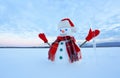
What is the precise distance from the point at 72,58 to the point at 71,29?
258 millimetres

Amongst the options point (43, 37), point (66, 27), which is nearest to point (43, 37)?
point (43, 37)

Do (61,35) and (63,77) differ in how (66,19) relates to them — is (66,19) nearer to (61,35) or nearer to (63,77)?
(61,35)

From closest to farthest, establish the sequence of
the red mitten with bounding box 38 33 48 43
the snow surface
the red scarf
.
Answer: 1. the snow surface
2. the red scarf
3. the red mitten with bounding box 38 33 48 43

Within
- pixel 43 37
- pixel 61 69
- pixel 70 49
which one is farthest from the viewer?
pixel 43 37

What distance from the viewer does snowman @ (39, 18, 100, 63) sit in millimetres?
1033

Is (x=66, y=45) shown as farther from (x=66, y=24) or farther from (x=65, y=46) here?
(x=66, y=24)

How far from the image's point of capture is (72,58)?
1011 millimetres

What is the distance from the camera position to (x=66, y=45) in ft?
3.49

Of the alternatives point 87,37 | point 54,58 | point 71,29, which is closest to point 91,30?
point 87,37

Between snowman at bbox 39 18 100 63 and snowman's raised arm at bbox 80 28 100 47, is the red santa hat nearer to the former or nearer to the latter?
snowman at bbox 39 18 100 63

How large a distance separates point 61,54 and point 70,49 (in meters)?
0.08

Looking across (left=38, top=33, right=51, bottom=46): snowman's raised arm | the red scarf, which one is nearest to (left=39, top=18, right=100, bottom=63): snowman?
the red scarf

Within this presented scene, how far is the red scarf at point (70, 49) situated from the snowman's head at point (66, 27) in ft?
0.15

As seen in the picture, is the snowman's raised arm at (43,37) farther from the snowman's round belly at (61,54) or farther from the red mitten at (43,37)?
the snowman's round belly at (61,54)
